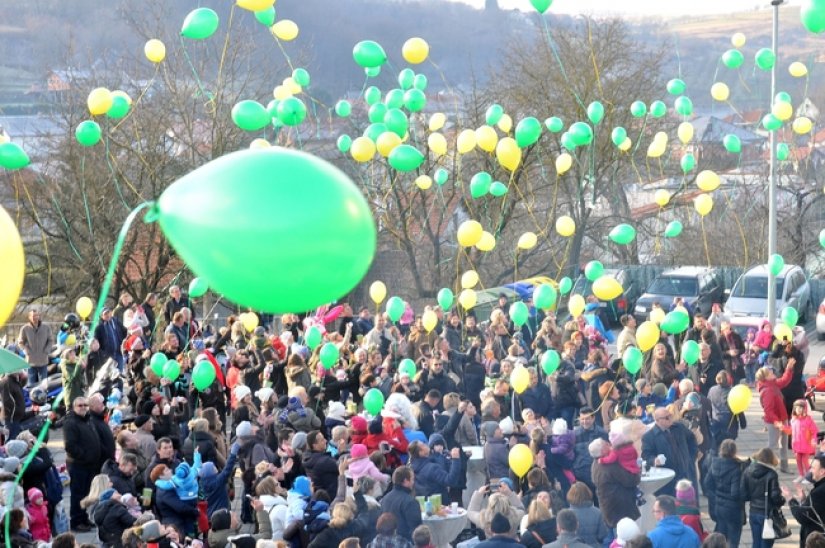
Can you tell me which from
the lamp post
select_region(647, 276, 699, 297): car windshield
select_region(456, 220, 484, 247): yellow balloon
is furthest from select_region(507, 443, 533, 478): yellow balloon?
select_region(647, 276, 699, 297): car windshield

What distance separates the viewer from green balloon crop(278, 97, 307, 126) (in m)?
13.2

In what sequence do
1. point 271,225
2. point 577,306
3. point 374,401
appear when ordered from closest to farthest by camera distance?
point 271,225, point 374,401, point 577,306

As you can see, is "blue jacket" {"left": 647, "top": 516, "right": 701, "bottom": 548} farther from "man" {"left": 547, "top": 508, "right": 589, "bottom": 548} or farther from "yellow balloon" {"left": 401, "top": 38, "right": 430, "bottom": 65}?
"yellow balloon" {"left": 401, "top": 38, "right": 430, "bottom": 65}

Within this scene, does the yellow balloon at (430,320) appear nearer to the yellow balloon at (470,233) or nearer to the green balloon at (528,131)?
the green balloon at (528,131)

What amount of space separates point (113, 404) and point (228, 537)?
532cm

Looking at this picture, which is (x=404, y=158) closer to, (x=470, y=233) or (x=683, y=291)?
(x=470, y=233)

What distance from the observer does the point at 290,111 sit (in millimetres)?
13281

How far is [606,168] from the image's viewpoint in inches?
1123

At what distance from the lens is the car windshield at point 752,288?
22.8 metres

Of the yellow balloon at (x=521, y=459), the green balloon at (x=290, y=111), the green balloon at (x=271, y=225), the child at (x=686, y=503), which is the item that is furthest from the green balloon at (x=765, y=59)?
the green balloon at (x=271, y=225)

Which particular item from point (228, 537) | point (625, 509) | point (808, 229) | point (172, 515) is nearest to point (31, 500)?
point (172, 515)

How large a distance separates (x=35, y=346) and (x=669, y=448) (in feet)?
29.1

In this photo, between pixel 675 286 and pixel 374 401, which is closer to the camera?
pixel 374 401

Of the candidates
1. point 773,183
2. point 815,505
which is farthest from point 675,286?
point 815,505
